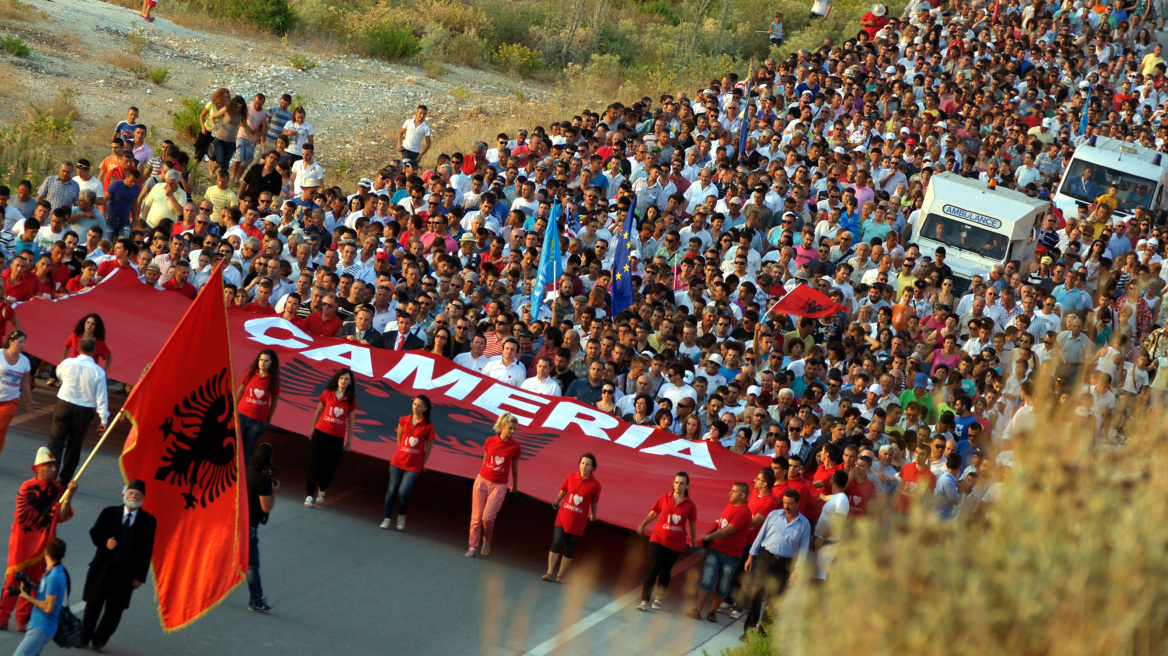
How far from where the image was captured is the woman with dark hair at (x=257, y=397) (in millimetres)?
12531

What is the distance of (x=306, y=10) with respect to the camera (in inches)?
1439

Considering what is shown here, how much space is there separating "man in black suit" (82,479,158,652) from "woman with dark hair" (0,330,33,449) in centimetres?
288

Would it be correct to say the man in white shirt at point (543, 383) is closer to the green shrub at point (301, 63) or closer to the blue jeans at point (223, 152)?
the blue jeans at point (223, 152)

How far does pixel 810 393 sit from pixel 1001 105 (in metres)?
14.6

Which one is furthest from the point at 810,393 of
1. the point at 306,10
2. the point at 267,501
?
the point at 306,10

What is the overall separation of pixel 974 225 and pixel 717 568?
411 inches

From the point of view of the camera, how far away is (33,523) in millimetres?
9383

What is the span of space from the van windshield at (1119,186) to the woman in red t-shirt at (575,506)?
47.3 feet

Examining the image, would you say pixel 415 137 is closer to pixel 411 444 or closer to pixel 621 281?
pixel 621 281

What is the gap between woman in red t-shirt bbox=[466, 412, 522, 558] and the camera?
12219 mm

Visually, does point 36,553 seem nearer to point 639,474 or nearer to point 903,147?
point 639,474

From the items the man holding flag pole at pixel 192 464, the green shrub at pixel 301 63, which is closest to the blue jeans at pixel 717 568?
the man holding flag pole at pixel 192 464

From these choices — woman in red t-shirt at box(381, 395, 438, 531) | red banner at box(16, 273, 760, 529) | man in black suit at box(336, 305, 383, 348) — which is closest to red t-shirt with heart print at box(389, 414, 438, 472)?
woman in red t-shirt at box(381, 395, 438, 531)

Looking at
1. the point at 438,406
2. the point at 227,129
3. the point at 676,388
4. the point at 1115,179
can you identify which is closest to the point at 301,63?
the point at 227,129
